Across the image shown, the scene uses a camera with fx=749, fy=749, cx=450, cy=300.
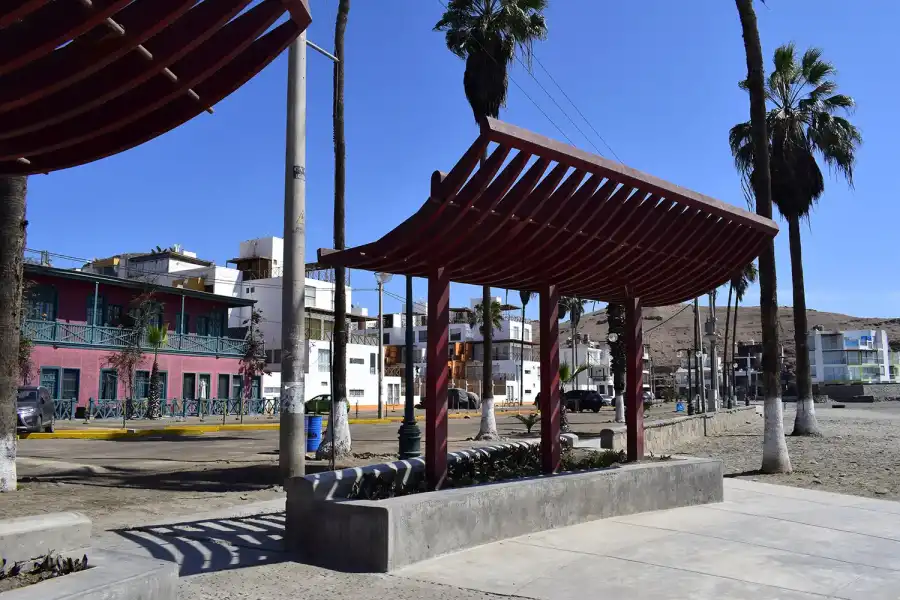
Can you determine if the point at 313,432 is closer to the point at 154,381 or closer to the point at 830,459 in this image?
the point at 830,459

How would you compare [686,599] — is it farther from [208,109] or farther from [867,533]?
[208,109]

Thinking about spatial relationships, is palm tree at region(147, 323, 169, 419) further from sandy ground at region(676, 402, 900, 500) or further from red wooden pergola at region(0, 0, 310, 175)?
Result: red wooden pergola at region(0, 0, 310, 175)

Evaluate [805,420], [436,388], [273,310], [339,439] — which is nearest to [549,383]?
[436,388]

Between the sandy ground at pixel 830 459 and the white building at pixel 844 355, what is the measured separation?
120125 mm

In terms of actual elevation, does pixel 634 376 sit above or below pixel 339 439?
above

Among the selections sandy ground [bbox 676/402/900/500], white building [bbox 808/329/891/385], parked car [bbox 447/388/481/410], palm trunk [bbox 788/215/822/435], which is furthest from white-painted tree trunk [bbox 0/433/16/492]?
white building [bbox 808/329/891/385]

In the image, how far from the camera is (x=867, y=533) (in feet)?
28.1

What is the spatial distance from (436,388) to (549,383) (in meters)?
2.17

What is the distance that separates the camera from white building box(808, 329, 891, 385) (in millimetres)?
133625

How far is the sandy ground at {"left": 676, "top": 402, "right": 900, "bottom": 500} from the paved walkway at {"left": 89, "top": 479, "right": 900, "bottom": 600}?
348 centimetres

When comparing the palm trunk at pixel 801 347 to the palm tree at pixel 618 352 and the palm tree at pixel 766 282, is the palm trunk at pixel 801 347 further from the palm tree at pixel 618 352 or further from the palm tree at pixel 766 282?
the palm tree at pixel 618 352

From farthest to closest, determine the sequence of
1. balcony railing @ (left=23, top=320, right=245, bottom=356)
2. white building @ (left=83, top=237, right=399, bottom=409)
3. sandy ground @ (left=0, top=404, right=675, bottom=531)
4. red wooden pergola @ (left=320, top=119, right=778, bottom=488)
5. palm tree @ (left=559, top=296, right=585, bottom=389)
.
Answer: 1. palm tree @ (left=559, top=296, right=585, bottom=389)
2. white building @ (left=83, top=237, right=399, bottom=409)
3. balcony railing @ (left=23, top=320, right=245, bottom=356)
4. sandy ground @ (left=0, top=404, right=675, bottom=531)
5. red wooden pergola @ (left=320, top=119, right=778, bottom=488)

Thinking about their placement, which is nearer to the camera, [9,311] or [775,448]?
[9,311]

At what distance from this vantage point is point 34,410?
23766 mm
